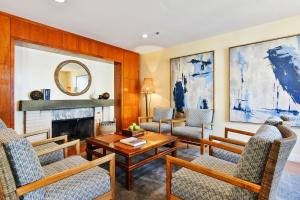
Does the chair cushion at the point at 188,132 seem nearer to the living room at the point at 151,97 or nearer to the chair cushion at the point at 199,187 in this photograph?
the living room at the point at 151,97

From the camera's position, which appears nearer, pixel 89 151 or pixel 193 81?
pixel 89 151

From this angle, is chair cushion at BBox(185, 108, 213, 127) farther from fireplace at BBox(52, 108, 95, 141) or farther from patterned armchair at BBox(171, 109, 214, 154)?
fireplace at BBox(52, 108, 95, 141)

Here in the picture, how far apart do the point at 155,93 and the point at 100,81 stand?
1566mm

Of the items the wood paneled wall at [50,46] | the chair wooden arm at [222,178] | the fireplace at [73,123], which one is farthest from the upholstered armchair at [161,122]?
the chair wooden arm at [222,178]

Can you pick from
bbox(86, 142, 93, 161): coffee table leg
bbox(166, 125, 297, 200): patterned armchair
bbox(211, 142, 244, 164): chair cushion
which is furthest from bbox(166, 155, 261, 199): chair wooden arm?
bbox(86, 142, 93, 161): coffee table leg

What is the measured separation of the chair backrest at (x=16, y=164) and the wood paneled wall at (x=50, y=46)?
6.86 ft

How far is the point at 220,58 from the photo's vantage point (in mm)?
3674

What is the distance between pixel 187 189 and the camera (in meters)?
1.41

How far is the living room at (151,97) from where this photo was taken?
130 centimetres

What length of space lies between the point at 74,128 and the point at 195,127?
2884 mm

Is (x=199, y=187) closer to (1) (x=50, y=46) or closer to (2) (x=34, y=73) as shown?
(1) (x=50, y=46)

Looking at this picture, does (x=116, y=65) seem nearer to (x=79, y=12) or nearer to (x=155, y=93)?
(x=155, y=93)

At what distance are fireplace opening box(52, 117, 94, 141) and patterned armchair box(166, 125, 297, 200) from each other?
333 cm

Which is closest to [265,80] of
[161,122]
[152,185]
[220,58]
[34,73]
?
[220,58]
